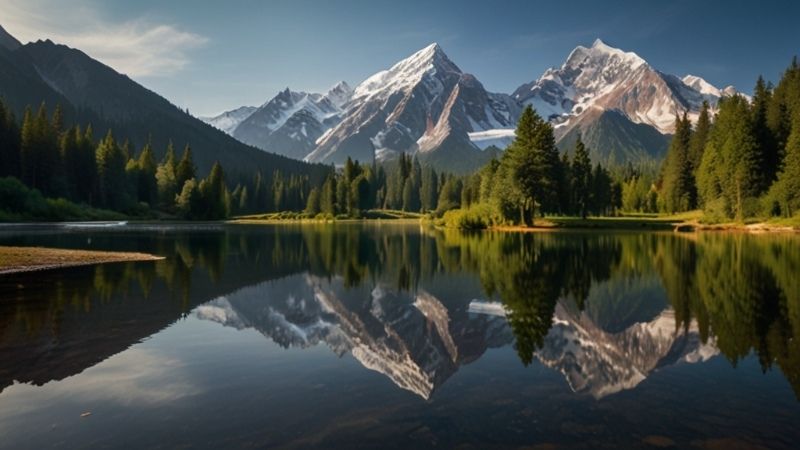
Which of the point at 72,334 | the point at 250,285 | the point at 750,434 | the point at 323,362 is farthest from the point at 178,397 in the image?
the point at 250,285

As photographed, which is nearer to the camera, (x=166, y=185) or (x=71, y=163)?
(x=71, y=163)

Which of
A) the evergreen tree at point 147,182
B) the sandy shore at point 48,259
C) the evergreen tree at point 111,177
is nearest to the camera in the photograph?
the sandy shore at point 48,259

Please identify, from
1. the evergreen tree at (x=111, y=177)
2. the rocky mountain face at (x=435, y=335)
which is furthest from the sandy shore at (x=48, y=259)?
the evergreen tree at (x=111, y=177)

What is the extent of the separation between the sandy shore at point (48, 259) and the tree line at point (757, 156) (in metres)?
91.4

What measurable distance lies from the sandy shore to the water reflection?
2799 millimetres

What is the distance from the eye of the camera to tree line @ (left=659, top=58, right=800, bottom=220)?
85.7 m

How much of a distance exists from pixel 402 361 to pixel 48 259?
109 ft

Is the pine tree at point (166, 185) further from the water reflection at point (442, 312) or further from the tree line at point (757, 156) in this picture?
the tree line at point (757, 156)

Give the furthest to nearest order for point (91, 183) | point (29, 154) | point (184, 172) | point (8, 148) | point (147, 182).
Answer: point (184, 172) < point (147, 182) < point (91, 183) < point (29, 154) < point (8, 148)

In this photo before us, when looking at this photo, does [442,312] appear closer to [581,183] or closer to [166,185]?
[581,183]

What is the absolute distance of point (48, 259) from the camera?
38.5m

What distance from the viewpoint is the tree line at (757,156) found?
3374 inches

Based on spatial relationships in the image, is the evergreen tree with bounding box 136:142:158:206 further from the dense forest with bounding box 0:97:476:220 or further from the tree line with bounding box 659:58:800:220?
the tree line with bounding box 659:58:800:220

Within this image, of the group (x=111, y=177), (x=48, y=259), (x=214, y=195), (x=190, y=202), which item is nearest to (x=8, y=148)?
(x=111, y=177)
